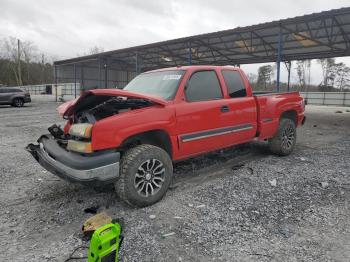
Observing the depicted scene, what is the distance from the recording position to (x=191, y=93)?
173 inches

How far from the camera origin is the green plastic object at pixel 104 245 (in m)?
2.28

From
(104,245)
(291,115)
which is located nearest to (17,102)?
(291,115)

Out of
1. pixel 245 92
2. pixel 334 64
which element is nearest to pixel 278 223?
pixel 245 92

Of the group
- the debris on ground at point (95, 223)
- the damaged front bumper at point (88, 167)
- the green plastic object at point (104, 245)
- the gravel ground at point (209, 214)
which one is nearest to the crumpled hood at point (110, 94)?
the damaged front bumper at point (88, 167)

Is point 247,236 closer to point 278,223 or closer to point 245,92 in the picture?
point 278,223

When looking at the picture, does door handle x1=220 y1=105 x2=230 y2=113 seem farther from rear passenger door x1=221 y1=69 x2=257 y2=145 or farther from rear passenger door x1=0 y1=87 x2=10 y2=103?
rear passenger door x1=0 y1=87 x2=10 y2=103

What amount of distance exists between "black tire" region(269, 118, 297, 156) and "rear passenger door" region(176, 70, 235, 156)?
5.66ft

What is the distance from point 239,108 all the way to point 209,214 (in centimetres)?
218

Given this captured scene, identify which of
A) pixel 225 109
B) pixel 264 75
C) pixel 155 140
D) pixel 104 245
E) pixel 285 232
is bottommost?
pixel 285 232

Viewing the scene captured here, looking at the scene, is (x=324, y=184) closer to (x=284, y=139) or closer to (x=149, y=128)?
(x=284, y=139)

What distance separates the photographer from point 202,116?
4.38 meters

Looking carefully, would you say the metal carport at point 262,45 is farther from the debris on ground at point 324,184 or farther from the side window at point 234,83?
the debris on ground at point 324,184

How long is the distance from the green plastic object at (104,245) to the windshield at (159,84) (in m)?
2.25

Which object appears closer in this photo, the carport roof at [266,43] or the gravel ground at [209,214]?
the gravel ground at [209,214]
